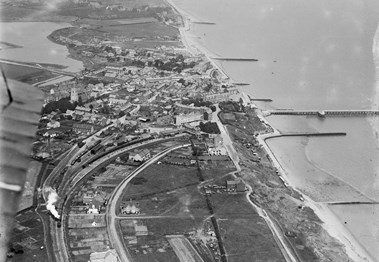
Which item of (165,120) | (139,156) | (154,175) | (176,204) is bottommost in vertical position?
(176,204)

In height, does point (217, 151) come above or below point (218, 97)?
below

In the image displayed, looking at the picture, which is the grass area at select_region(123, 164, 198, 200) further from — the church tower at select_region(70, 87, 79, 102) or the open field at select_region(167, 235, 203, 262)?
the church tower at select_region(70, 87, 79, 102)

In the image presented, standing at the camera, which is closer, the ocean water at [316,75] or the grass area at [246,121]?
the ocean water at [316,75]

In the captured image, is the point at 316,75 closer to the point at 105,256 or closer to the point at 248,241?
the point at 248,241

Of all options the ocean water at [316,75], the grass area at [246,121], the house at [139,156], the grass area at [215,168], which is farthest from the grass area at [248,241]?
the grass area at [246,121]

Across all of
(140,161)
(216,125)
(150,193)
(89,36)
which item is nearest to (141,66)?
(89,36)

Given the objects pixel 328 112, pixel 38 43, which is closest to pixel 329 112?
pixel 328 112

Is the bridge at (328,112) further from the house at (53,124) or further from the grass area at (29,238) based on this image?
the grass area at (29,238)

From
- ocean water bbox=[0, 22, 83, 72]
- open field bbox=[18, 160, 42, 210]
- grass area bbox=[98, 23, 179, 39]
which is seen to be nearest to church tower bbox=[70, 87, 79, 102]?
ocean water bbox=[0, 22, 83, 72]
